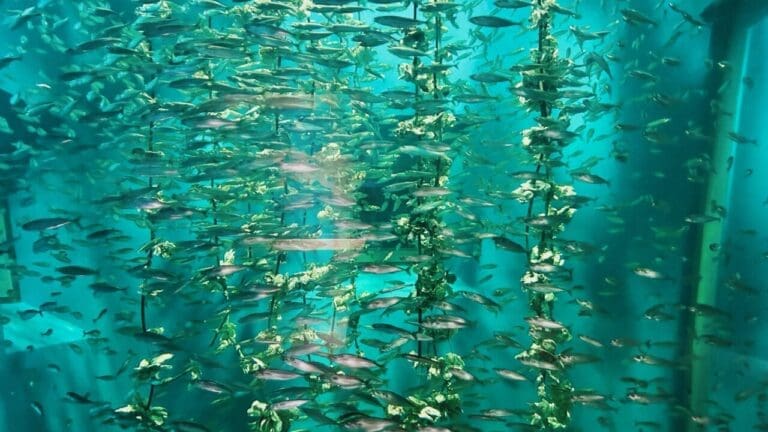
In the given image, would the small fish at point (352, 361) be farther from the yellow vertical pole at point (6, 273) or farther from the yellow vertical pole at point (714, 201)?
the yellow vertical pole at point (6, 273)

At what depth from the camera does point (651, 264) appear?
7.59m

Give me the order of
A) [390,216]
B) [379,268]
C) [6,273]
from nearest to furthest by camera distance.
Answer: [379,268] < [390,216] < [6,273]

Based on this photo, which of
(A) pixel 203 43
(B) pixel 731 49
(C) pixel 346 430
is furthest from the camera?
(B) pixel 731 49

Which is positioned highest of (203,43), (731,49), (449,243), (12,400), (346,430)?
(731,49)

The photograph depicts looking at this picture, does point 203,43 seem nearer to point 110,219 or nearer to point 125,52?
point 125,52

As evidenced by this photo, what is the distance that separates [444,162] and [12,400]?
7.95 metres

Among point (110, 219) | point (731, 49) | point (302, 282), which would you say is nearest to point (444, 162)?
point (302, 282)

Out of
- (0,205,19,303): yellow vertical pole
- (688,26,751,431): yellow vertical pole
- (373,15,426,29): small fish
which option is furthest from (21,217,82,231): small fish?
(688,26,751,431): yellow vertical pole

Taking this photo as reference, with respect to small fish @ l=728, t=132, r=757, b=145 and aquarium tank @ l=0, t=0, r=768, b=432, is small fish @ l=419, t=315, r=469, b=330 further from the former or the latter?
small fish @ l=728, t=132, r=757, b=145

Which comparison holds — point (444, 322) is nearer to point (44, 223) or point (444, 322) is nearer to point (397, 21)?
point (397, 21)

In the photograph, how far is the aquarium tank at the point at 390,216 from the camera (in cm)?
523

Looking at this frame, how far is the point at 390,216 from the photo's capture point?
7.16 metres

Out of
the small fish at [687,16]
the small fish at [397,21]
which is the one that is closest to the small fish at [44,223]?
the small fish at [397,21]

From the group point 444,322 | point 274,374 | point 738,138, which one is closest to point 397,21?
point 444,322
